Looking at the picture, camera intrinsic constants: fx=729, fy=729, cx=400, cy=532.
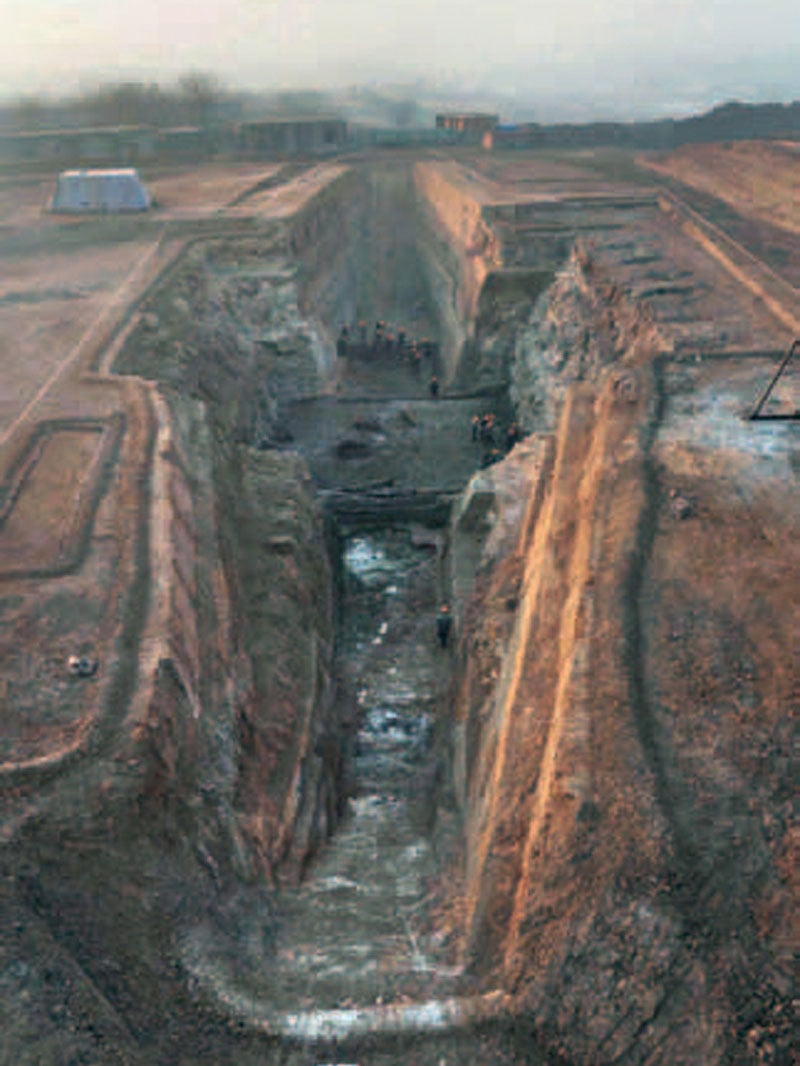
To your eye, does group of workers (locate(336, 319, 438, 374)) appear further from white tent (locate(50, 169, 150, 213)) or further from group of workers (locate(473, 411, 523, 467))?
white tent (locate(50, 169, 150, 213))

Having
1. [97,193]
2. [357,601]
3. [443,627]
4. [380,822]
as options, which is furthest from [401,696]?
[97,193]

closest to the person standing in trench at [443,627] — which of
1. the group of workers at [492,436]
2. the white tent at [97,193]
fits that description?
the group of workers at [492,436]

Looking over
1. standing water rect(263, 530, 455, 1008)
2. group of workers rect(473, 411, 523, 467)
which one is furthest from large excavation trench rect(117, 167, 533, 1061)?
group of workers rect(473, 411, 523, 467)

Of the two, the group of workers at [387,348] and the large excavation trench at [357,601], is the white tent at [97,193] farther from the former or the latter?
the group of workers at [387,348]

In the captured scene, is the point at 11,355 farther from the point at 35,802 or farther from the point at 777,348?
the point at 777,348

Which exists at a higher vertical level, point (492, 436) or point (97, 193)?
point (97, 193)

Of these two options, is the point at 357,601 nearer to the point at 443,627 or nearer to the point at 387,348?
the point at 443,627

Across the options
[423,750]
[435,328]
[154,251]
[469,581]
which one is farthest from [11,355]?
[435,328]

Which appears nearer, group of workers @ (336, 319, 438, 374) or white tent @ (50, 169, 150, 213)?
white tent @ (50, 169, 150, 213)
